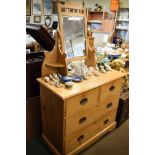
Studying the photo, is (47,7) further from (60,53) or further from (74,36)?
(60,53)

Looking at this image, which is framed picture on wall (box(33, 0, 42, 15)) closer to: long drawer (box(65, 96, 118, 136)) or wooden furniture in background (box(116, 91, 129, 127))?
wooden furniture in background (box(116, 91, 129, 127))

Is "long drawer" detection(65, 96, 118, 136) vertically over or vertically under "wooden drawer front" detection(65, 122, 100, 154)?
over

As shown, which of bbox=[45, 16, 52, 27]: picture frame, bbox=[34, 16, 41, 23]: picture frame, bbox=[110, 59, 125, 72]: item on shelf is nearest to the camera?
bbox=[110, 59, 125, 72]: item on shelf

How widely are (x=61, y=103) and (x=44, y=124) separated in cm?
51

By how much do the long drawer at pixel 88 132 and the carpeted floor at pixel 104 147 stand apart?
0.41 feet

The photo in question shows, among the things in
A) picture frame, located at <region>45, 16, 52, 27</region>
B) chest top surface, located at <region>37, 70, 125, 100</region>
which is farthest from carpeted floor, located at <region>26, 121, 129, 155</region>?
picture frame, located at <region>45, 16, 52, 27</region>

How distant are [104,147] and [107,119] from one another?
29 cm

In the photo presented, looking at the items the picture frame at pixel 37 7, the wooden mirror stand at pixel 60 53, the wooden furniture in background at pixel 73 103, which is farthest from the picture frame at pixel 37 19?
the wooden mirror stand at pixel 60 53

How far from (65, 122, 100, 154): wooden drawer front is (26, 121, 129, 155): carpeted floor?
133 millimetres

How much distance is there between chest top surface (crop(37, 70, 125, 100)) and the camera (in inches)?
52.3

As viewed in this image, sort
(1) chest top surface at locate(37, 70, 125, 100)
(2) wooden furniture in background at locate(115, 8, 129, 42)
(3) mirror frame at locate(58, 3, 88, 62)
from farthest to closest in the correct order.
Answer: (2) wooden furniture in background at locate(115, 8, 129, 42) → (3) mirror frame at locate(58, 3, 88, 62) → (1) chest top surface at locate(37, 70, 125, 100)

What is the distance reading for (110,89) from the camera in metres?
1.75
